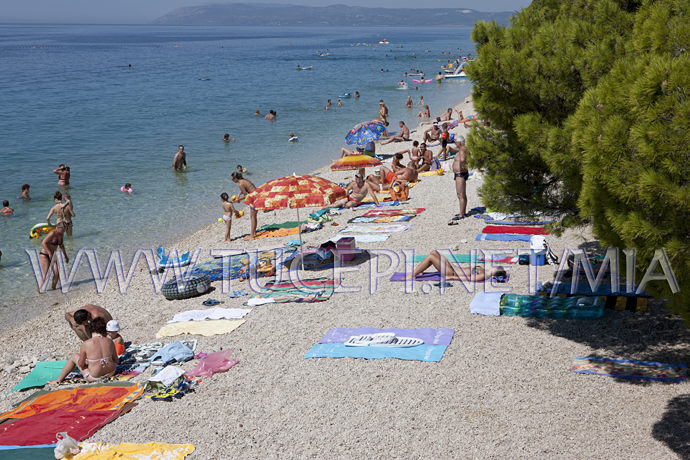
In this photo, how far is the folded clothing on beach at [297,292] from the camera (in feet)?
32.8

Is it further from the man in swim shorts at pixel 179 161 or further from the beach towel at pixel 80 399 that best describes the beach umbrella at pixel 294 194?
the man in swim shorts at pixel 179 161

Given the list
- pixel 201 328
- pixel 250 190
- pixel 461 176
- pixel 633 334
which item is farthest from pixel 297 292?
pixel 250 190

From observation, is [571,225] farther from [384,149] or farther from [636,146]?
[384,149]

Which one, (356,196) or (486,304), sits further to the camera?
(356,196)

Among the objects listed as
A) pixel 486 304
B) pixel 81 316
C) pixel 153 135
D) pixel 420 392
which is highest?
pixel 153 135

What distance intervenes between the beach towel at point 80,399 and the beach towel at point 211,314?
216 cm

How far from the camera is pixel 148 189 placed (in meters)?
21.5

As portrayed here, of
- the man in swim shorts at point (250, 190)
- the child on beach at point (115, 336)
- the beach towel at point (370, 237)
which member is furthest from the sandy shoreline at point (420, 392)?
the man in swim shorts at point (250, 190)

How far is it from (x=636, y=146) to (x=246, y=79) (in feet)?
197

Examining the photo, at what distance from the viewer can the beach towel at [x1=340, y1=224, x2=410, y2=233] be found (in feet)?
43.9

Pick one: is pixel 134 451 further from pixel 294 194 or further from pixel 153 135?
pixel 153 135

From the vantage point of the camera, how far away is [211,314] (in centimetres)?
982

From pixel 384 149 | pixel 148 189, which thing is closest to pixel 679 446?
pixel 148 189

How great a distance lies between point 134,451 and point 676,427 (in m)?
5.06
